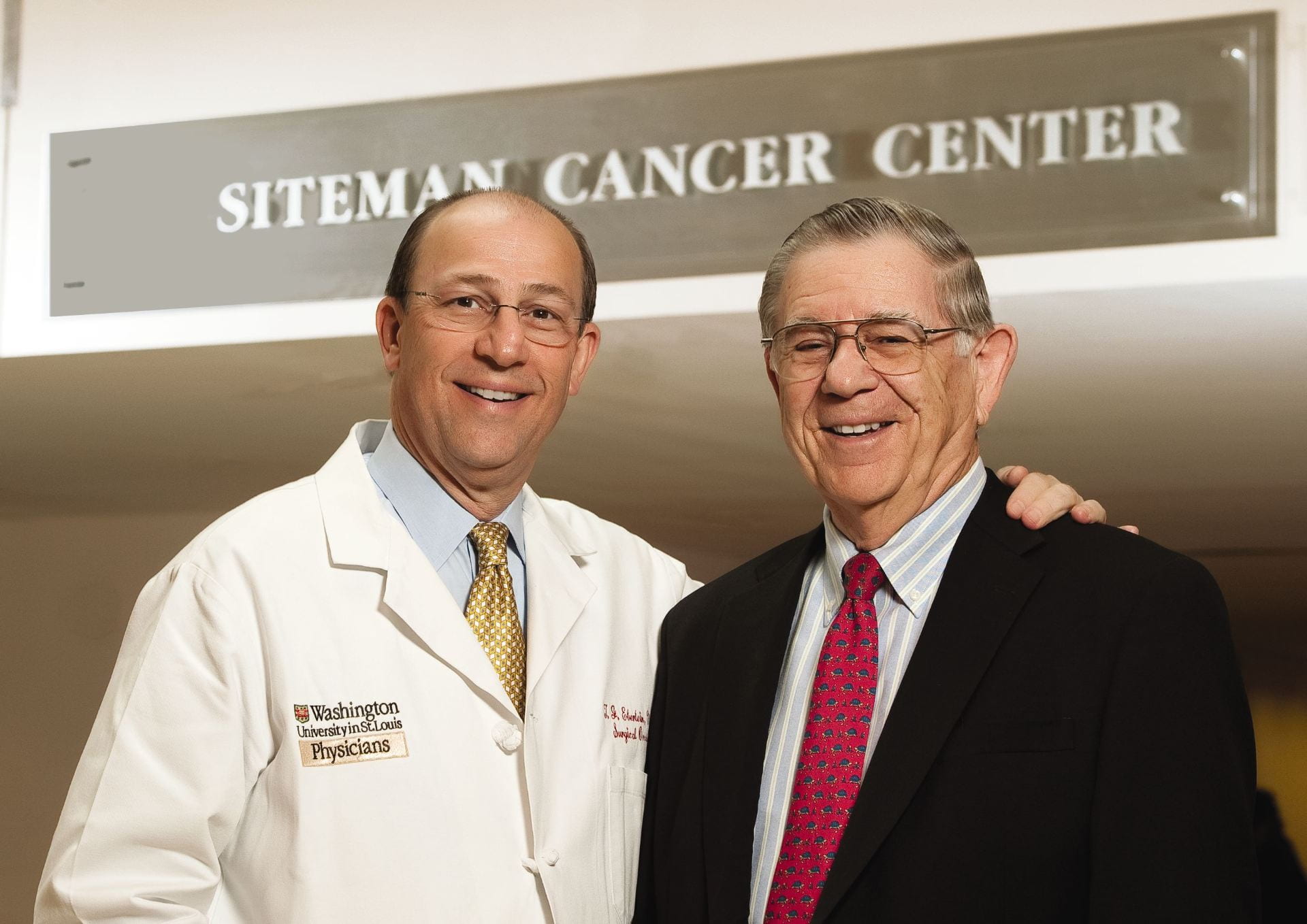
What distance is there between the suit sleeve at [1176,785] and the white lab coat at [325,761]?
669 mm

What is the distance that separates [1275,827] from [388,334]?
1.89m

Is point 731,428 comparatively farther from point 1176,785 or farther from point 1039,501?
point 1176,785

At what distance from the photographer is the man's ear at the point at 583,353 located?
1.94m

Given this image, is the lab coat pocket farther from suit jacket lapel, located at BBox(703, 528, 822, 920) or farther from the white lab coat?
suit jacket lapel, located at BBox(703, 528, 822, 920)

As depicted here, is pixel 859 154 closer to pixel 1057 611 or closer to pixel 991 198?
pixel 991 198

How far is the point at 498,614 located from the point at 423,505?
0.58ft

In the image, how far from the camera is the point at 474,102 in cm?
302

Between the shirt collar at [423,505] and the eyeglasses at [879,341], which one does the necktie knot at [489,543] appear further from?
the eyeglasses at [879,341]

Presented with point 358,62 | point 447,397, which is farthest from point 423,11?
point 447,397

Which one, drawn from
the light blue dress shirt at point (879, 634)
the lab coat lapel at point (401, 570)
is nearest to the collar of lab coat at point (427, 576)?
the lab coat lapel at point (401, 570)

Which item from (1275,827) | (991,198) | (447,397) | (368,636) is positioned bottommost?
(1275,827)

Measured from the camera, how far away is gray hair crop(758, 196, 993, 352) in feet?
5.41

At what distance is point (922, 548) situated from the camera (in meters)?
1.64

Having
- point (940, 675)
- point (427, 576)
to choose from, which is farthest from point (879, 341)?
point (427, 576)
